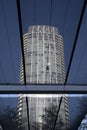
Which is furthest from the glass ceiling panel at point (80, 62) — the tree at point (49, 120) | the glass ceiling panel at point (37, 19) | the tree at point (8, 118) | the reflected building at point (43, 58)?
the tree at point (8, 118)

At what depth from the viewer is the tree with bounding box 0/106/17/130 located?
13242 millimetres

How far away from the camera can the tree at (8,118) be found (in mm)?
13242

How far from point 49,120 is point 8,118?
6.54 ft

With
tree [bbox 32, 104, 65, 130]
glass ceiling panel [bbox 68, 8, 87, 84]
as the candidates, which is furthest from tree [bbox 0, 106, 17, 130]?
glass ceiling panel [bbox 68, 8, 87, 84]

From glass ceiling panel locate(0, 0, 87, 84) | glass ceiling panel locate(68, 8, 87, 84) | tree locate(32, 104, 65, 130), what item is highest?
glass ceiling panel locate(0, 0, 87, 84)

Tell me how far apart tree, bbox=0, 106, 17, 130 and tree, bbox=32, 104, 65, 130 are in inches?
42.9

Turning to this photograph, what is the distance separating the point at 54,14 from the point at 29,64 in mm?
2140

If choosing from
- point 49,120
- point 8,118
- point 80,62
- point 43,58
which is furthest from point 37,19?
point 49,120

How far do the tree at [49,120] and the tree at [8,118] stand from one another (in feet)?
3.57

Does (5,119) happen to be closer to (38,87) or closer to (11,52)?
(38,87)

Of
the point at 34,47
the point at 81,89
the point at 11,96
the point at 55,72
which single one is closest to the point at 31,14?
the point at 34,47

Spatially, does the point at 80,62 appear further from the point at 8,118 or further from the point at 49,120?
the point at 8,118

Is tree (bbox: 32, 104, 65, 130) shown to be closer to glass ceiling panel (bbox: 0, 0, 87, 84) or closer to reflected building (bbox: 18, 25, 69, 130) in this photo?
reflected building (bbox: 18, 25, 69, 130)

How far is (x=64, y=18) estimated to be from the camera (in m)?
8.02
